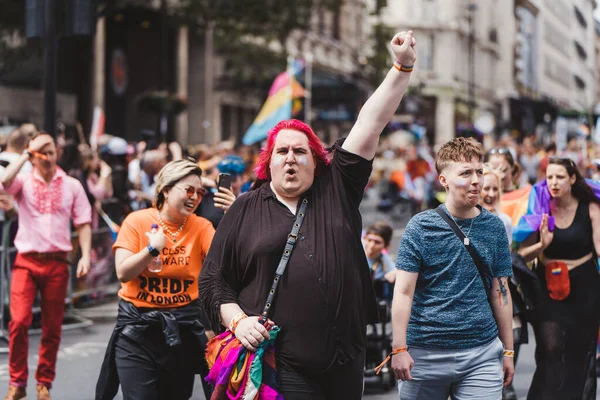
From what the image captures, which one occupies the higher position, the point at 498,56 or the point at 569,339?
the point at 498,56

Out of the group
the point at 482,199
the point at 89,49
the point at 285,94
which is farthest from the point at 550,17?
the point at 482,199

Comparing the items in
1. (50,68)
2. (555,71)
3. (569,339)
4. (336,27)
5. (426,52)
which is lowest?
(569,339)

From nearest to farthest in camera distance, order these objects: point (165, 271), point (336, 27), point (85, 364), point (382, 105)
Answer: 1. point (382, 105)
2. point (165, 271)
3. point (85, 364)
4. point (336, 27)

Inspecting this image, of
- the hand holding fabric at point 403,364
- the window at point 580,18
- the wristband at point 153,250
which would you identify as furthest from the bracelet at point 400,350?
the window at point 580,18

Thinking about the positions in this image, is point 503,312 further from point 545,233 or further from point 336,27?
point 336,27

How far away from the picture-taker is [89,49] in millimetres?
29812

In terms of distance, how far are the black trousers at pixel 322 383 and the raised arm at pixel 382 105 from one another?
84 centimetres

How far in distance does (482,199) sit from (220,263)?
297 centimetres

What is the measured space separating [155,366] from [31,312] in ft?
7.90

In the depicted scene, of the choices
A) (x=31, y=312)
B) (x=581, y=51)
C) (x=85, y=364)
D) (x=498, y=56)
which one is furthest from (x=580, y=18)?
(x=31, y=312)

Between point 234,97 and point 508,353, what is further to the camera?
point 234,97

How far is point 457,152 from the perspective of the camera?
16.6 feet

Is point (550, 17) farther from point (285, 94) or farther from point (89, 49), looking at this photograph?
point (285, 94)

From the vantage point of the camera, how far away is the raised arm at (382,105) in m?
4.47
